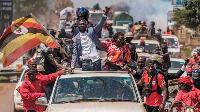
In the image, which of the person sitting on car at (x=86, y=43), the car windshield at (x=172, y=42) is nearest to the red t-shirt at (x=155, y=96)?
the person sitting on car at (x=86, y=43)

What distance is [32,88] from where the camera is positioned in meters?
11.4

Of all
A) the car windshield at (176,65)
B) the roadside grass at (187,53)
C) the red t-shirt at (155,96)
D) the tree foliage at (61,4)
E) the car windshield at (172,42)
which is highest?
the red t-shirt at (155,96)

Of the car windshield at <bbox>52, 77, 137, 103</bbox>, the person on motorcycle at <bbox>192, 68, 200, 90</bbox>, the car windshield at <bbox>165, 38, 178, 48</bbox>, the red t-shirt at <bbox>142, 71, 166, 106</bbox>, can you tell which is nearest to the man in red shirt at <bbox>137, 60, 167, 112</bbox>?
the red t-shirt at <bbox>142, 71, 166, 106</bbox>

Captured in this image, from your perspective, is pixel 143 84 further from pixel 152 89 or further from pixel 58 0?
pixel 58 0

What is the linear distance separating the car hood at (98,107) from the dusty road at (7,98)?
9.75m

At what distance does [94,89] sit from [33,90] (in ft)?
5.87

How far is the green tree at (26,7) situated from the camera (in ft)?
268

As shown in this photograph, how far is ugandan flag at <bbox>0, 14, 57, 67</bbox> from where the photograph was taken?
13258mm

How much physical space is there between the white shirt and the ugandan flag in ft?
3.49

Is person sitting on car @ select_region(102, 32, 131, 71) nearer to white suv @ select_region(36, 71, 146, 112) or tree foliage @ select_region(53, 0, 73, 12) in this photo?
white suv @ select_region(36, 71, 146, 112)

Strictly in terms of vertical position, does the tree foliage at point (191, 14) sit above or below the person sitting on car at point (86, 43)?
below

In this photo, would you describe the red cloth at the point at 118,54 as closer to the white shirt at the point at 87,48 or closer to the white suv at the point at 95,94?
the white shirt at the point at 87,48

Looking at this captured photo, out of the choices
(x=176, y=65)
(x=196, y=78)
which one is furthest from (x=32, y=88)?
(x=176, y=65)

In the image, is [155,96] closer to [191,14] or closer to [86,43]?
[86,43]
